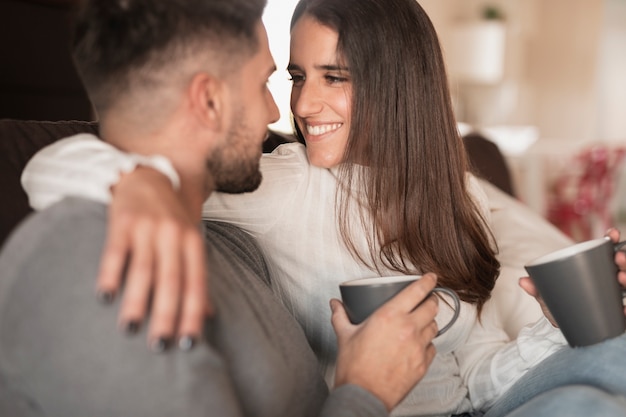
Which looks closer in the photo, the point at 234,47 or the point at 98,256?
the point at 98,256

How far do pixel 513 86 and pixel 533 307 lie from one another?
418cm

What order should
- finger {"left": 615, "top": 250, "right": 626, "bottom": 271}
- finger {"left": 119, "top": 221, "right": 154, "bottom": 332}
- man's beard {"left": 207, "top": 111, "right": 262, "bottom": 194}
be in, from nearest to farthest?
finger {"left": 119, "top": 221, "right": 154, "bottom": 332}
man's beard {"left": 207, "top": 111, "right": 262, "bottom": 194}
finger {"left": 615, "top": 250, "right": 626, "bottom": 271}

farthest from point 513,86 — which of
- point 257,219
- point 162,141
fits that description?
point 162,141

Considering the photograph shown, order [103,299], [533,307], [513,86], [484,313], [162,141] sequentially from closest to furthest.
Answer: [103,299], [162,141], [484,313], [533,307], [513,86]

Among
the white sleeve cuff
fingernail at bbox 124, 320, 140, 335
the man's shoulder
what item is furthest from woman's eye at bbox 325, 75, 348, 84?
fingernail at bbox 124, 320, 140, 335

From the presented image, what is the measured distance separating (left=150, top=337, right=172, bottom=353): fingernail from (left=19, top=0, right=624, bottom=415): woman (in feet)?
1.89

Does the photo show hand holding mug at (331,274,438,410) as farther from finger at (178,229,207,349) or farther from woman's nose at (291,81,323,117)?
woman's nose at (291,81,323,117)

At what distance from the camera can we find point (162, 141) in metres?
0.80

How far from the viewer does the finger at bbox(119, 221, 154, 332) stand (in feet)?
1.86

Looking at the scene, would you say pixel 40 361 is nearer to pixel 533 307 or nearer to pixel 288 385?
pixel 288 385

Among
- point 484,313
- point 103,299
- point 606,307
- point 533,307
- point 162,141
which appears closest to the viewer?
point 103,299

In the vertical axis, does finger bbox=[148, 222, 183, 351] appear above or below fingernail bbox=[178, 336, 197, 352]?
above

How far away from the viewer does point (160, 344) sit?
1.91 feet

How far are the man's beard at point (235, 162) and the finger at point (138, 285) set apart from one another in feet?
0.84
